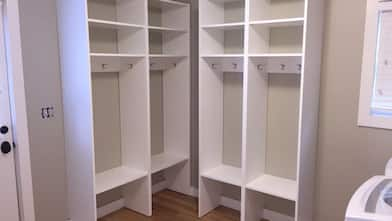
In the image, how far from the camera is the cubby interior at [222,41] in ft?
10.2

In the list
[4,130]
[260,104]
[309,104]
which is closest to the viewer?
[4,130]

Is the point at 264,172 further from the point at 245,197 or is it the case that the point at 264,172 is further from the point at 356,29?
the point at 356,29

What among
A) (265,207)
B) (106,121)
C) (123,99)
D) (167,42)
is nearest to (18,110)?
(106,121)

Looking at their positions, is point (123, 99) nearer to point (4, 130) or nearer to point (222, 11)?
point (4, 130)

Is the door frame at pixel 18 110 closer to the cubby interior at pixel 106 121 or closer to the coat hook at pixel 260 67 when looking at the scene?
the cubby interior at pixel 106 121

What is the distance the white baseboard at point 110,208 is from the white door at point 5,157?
0.85 meters

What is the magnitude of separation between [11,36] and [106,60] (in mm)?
841

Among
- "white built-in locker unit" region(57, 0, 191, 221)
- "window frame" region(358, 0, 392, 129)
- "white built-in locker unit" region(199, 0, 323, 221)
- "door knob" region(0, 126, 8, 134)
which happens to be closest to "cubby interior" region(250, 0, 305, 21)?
"white built-in locker unit" region(199, 0, 323, 221)

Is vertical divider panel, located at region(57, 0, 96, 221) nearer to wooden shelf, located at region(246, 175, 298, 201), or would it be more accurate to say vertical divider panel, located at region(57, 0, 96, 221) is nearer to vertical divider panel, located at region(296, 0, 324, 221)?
wooden shelf, located at region(246, 175, 298, 201)

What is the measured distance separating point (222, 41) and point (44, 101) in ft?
5.93

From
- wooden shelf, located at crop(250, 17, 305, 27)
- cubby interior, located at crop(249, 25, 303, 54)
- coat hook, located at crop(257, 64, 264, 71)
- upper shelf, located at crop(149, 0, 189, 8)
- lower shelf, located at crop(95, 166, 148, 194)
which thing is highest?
upper shelf, located at crop(149, 0, 189, 8)

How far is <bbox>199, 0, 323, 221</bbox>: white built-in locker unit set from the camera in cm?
264

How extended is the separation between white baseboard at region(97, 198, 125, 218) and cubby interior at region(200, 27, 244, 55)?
73.2 inches

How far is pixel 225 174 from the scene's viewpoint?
3234 mm
